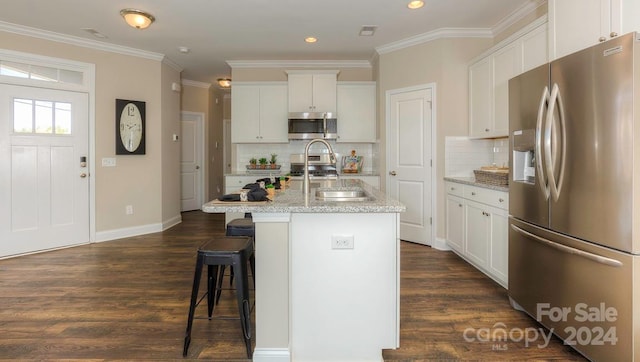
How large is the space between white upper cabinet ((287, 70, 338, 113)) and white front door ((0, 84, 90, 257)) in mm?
2867

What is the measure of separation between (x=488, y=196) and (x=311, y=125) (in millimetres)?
3048

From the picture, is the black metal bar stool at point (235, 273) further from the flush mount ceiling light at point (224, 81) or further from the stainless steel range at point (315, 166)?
the flush mount ceiling light at point (224, 81)

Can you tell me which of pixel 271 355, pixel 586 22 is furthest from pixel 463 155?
pixel 271 355

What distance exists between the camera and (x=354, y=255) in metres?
1.88

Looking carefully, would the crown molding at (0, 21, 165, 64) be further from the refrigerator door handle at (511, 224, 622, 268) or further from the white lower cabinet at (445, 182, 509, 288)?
the refrigerator door handle at (511, 224, 622, 268)

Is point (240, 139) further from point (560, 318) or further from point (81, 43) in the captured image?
point (560, 318)

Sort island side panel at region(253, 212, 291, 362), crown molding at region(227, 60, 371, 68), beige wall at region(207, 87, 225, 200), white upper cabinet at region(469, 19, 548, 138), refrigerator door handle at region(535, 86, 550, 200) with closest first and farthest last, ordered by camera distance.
Answer: island side panel at region(253, 212, 291, 362) < refrigerator door handle at region(535, 86, 550, 200) < white upper cabinet at region(469, 19, 548, 138) < crown molding at region(227, 60, 371, 68) < beige wall at region(207, 87, 225, 200)

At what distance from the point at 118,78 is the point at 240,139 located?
1.89 m

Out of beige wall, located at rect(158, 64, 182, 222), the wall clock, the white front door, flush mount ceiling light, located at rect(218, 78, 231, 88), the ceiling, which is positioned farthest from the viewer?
flush mount ceiling light, located at rect(218, 78, 231, 88)

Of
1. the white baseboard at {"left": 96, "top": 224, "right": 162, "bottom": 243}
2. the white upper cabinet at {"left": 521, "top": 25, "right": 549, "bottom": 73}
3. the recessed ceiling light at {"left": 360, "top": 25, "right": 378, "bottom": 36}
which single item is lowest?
the white baseboard at {"left": 96, "top": 224, "right": 162, "bottom": 243}

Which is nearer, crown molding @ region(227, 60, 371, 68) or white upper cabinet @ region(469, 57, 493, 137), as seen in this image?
white upper cabinet @ region(469, 57, 493, 137)

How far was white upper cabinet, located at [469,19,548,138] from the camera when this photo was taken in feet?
10.0

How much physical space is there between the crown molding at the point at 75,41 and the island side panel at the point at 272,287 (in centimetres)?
440

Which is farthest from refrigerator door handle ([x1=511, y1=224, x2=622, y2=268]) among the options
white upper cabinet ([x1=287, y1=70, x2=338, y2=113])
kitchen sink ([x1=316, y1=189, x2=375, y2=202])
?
white upper cabinet ([x1=287, y1=70, x2=338, y2=113])
